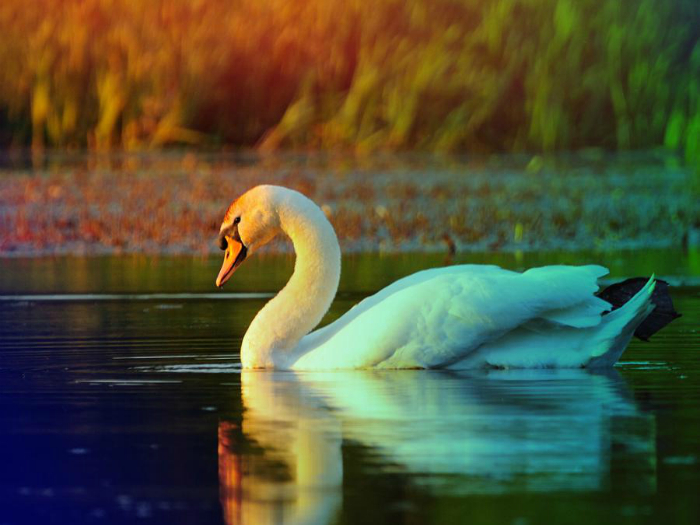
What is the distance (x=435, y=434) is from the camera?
18.0 ft

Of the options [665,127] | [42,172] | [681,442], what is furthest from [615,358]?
[665,127]

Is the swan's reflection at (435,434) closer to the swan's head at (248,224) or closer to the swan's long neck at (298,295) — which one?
the swan's long neck at (298,295)

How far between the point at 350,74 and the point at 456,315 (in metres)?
16.2

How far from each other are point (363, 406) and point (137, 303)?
15.5ft

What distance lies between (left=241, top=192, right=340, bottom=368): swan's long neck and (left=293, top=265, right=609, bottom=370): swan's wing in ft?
1.00

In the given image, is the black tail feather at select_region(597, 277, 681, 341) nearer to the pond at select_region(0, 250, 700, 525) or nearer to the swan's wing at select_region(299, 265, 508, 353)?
the pond at select_region(0, 250, 700, 525)

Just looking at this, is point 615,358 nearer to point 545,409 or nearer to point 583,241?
point 545,409

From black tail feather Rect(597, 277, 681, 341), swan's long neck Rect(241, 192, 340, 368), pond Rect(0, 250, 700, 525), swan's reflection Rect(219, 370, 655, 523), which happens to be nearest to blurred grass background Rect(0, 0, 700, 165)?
pond Rect(0, 250, 700, 525)

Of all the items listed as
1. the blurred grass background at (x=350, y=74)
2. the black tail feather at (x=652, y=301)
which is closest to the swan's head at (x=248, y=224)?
the black tail feather at (x=652, y=301)

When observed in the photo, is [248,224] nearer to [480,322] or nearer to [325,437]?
[480,322]

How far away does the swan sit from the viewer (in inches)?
278

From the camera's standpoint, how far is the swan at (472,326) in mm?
7055

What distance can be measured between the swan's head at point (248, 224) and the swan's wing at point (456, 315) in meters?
0.83

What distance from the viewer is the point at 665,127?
22.5m
